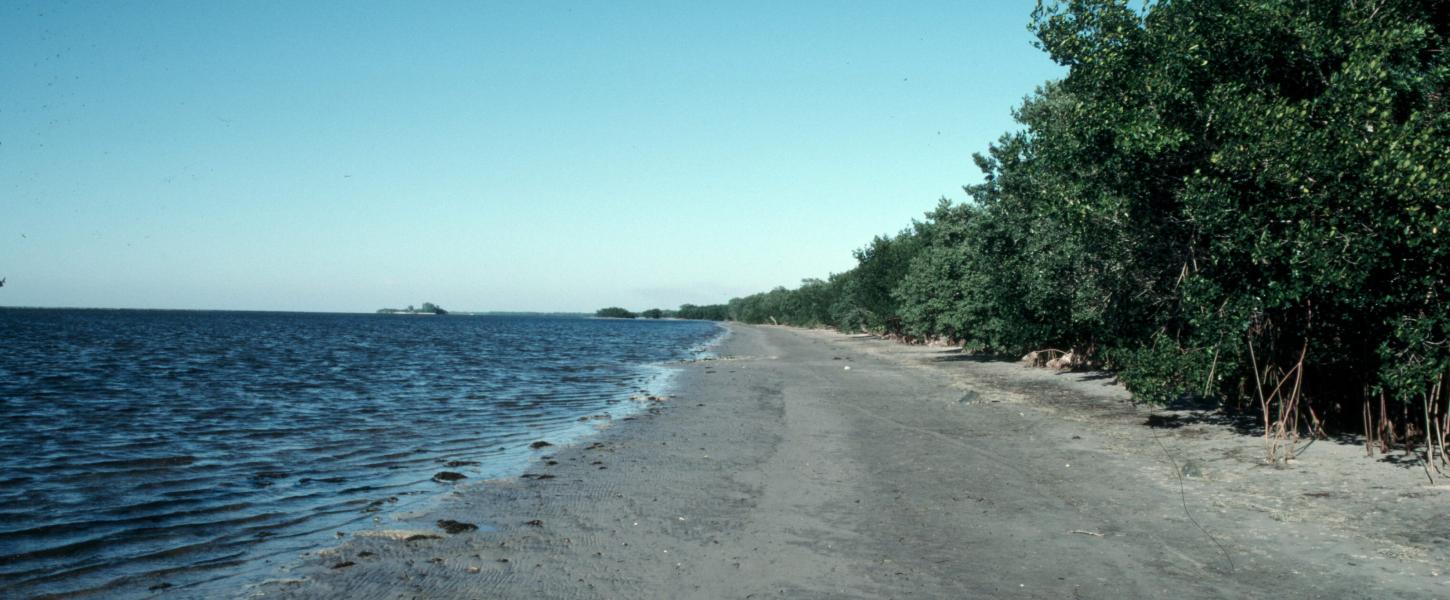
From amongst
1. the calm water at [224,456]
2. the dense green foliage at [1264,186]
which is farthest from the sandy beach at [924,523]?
the dense green foliage at [1264,186]

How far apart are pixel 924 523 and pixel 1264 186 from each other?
665 centimetres

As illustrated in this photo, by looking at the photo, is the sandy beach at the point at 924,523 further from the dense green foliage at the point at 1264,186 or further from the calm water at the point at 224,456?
the dense green foliage at the point at 1264,186

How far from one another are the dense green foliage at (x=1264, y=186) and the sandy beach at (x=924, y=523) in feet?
5.19

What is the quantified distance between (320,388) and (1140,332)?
25.5 m

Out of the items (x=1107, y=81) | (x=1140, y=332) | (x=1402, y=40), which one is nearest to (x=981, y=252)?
(x=1140, y=332)

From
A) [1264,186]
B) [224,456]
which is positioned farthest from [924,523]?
[224,456]

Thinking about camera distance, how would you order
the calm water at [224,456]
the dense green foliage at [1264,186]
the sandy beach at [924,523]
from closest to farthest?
1. the sandy beach at [924,523]
2. the calm water at [224,456]
3. the dense green foliage at [1264,186]

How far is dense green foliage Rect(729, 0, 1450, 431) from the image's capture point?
34.6 ft

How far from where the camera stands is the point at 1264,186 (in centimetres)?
1179

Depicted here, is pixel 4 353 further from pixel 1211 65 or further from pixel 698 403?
pixel 1211 65

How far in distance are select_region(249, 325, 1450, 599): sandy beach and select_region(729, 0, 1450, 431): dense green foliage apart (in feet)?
5.19

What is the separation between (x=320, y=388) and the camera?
3048 cm

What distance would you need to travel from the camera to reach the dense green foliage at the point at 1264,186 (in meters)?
10.6

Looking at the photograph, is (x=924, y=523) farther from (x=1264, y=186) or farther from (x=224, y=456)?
(x=224, y=456)
